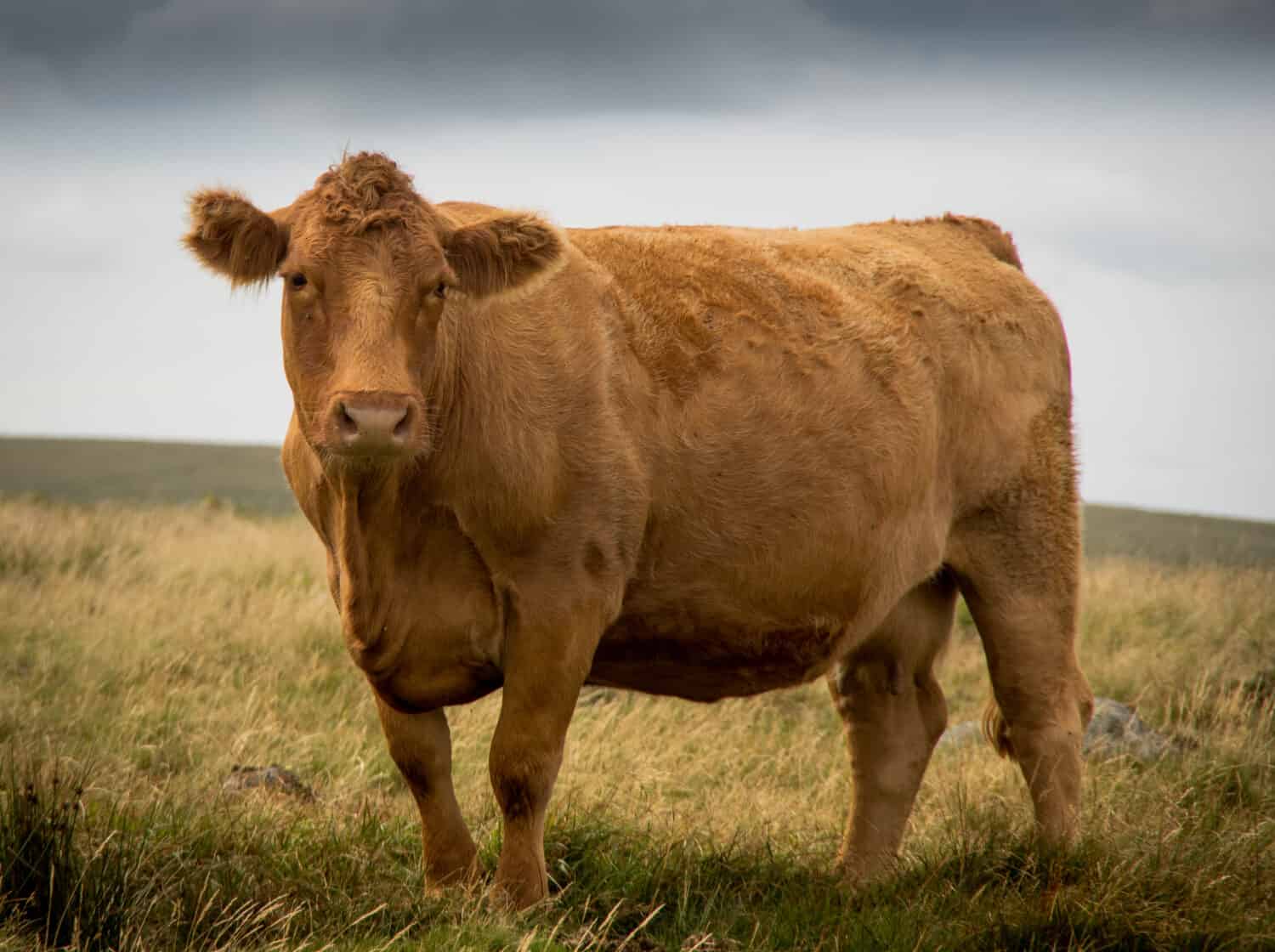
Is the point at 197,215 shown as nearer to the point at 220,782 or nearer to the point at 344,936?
the point at 344,936

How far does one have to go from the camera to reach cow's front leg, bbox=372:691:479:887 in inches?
229

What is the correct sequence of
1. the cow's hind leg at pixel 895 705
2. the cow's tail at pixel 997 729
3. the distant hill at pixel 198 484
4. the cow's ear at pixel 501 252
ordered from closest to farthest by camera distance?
the cow's ear at pixel 501 252
the cow's hind leg at pixel 895 705
the cow's tail at pixel 997 729
the distant hill at pixel 198 484

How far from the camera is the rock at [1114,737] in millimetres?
9196

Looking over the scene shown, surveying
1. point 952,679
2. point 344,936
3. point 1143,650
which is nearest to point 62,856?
point 344,936

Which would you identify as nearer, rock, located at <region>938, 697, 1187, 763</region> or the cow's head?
the cow's head

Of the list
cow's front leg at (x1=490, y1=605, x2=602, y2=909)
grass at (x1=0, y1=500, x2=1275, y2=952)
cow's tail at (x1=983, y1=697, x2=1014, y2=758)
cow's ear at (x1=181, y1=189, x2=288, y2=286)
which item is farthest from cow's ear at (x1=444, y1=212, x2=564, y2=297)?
cow's tail at (x1=983, y1=697, x2=1014, y2=758)

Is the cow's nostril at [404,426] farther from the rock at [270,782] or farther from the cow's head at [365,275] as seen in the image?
the rock at [270,782]

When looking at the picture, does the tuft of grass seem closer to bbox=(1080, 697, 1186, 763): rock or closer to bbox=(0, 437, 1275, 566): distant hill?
bbox=(1080, 697, 1186, 763): rock

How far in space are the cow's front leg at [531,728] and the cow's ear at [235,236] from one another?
1.58 metres

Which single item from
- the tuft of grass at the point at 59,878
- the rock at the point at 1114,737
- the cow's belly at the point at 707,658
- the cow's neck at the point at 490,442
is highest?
the cow's neck at the point at 490,442

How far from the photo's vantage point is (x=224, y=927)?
483 centimetres

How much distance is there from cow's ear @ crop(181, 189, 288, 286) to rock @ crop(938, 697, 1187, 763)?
5427 mm

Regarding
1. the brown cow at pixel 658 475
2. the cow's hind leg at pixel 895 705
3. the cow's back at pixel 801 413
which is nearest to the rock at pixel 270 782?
the brown cow at pixel 658 475

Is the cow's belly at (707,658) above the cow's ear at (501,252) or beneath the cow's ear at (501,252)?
beneath
